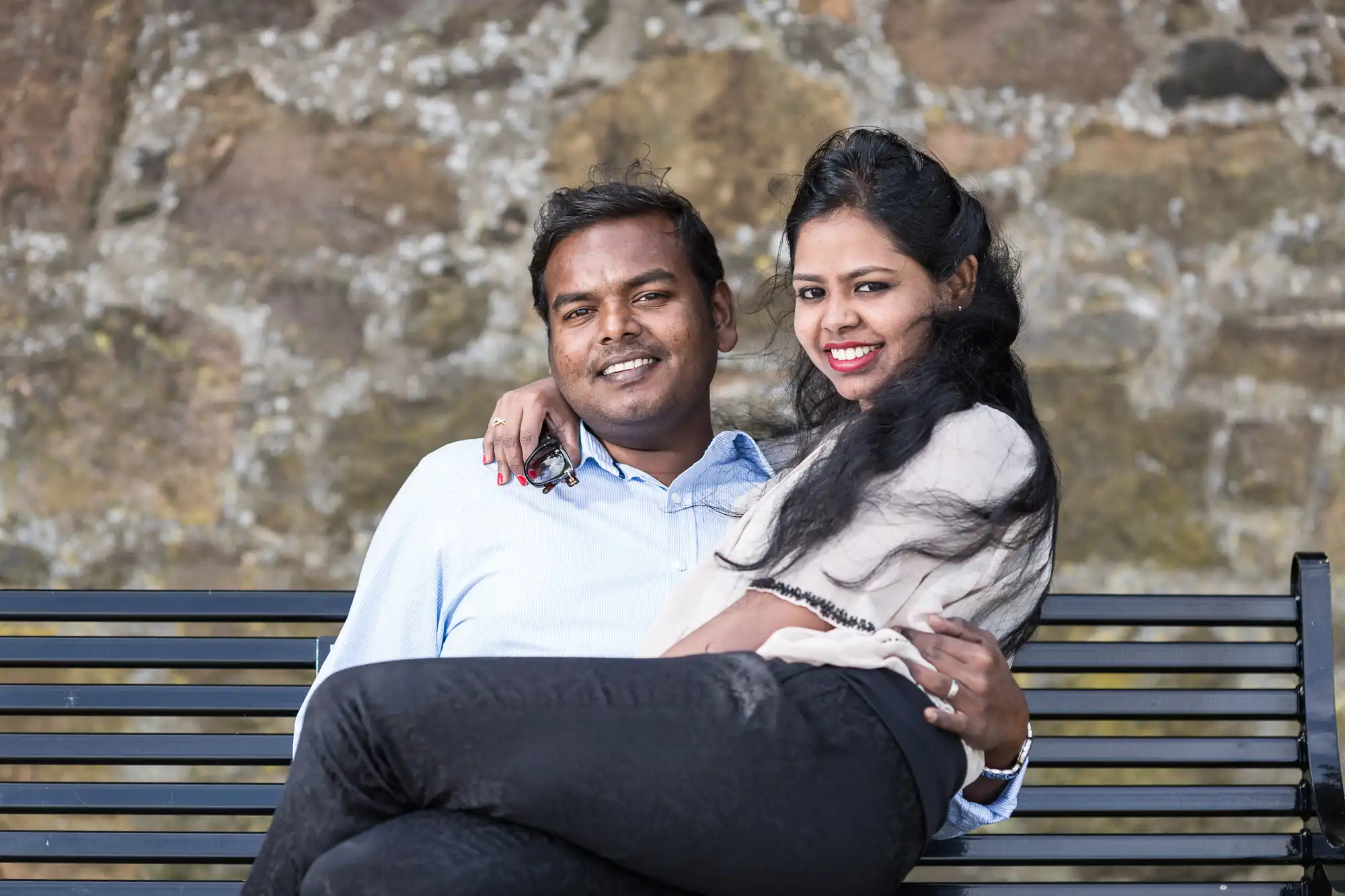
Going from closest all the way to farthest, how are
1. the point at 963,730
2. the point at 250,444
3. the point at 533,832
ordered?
1. the point at 533,832
2. the point at 963,730
3. the point at 250,444

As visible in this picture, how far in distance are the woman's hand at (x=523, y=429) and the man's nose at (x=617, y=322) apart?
0.17 metres

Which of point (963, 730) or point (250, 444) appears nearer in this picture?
point (963, 730)

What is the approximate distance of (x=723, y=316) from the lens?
2.91 m

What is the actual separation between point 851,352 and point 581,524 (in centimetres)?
58

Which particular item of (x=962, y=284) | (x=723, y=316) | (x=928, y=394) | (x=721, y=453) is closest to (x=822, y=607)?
(x=928, y=394)

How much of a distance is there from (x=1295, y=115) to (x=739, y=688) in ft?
8.15

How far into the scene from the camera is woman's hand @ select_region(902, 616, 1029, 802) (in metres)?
1.94

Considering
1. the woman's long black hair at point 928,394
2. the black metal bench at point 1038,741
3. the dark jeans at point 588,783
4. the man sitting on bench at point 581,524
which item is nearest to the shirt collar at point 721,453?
the man sitting on bench at point 581,524

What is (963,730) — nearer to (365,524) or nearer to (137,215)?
(365,524)

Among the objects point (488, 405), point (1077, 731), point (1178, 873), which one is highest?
point (488, 405)

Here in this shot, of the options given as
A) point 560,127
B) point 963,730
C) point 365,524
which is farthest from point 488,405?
point 963,730

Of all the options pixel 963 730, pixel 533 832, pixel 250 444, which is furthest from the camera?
pixel 250 444

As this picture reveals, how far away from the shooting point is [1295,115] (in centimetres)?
356

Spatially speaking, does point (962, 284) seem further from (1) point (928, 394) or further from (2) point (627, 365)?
(2) point (627, 365)
